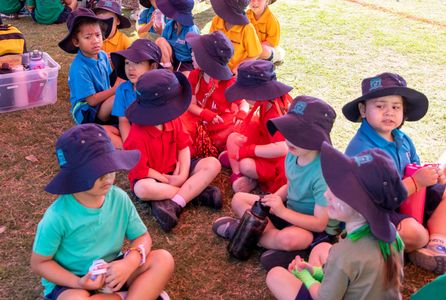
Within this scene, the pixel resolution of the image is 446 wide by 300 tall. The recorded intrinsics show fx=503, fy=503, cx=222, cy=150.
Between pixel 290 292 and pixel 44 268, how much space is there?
1152mm

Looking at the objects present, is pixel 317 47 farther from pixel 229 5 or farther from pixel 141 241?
pixel 141 241

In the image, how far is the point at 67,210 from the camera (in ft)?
7.25

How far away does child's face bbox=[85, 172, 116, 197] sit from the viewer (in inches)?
84.9

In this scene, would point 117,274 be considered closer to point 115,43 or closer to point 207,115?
point 207,115

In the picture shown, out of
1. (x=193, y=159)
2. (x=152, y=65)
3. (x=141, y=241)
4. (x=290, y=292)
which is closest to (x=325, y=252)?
(x=290, y=292)

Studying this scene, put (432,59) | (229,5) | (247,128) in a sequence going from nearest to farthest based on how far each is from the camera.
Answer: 1. (247,128)
2. (229,5)
3. (432,59)

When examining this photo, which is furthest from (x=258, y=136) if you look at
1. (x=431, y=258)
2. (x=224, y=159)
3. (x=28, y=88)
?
(x=28, y=88)

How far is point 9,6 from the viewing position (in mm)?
7012

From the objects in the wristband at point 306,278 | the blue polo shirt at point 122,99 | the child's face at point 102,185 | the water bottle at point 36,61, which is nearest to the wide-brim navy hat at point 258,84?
the blue polo shirt at point 122,99

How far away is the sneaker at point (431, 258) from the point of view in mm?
2758

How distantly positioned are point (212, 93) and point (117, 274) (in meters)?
1.97

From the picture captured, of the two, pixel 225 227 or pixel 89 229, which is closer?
pixel 89 229

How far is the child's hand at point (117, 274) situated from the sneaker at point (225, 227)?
2.73 feet

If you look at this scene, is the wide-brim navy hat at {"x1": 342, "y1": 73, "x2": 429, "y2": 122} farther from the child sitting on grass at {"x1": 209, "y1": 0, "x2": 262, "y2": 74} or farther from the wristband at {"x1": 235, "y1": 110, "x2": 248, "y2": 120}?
the child sitting on grass at {"x1": 209, "y1": 0, "x2": 262, "y2": 74}
